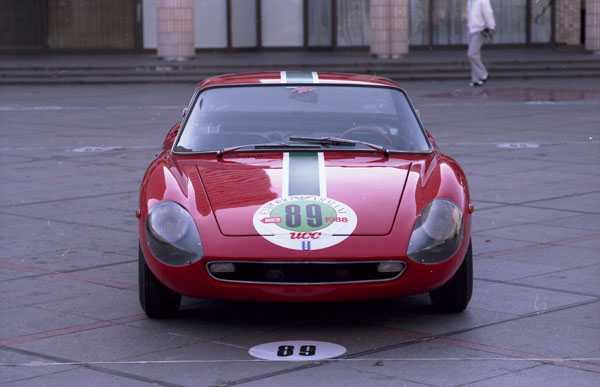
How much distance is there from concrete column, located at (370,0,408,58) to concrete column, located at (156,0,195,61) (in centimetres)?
482

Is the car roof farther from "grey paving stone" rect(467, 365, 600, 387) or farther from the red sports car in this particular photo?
"grey paving stone" rect(467, 365, 600, 387)

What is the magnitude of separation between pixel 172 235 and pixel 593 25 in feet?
→ 87.2

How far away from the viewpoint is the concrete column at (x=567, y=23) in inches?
1371

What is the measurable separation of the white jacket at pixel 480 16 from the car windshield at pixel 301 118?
1676 cm

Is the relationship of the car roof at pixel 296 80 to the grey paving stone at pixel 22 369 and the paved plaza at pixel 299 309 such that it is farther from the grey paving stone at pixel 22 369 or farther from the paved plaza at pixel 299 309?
the grey paving stone at pixel 22 369

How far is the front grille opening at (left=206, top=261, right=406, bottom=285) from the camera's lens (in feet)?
18.2

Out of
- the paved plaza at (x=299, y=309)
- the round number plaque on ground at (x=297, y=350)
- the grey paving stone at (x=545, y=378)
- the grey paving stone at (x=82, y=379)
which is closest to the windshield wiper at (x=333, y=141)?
the paved plaza at (x=299, y=309)

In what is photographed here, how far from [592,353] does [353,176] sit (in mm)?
1608

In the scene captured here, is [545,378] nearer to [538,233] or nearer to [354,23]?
[538,233]

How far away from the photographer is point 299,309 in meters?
6.26

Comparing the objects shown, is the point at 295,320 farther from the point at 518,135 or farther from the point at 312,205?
the point at 518,135

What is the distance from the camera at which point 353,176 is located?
20.2 feet

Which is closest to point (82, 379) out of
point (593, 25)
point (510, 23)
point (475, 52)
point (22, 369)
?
point (22, 369)

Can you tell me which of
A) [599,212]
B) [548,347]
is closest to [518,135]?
[599,212]
